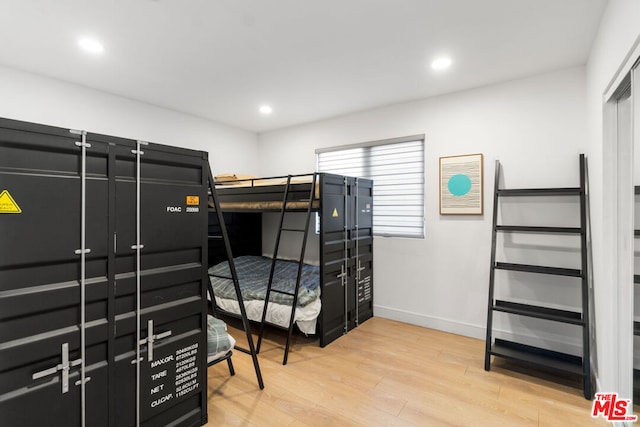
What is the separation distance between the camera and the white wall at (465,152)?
2859 millimetres

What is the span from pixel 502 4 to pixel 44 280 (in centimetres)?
291

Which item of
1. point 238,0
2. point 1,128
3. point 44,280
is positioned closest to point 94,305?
point 44,280

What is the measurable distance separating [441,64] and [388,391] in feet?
9.16

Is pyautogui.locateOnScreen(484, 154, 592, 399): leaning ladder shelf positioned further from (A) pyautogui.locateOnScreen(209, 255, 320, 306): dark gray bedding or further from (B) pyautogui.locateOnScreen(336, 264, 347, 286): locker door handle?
(A) pyautogui.locateOnScreen(209, 255, 320, 306): dark gray bedding

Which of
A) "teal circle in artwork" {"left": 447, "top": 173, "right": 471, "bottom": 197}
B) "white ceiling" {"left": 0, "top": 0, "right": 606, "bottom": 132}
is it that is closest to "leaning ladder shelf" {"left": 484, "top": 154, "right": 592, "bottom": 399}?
"teal circle in artwork" {"left": 447, "top": 173, "right": 471, "bottom": 197}

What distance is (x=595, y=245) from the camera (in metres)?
2.39

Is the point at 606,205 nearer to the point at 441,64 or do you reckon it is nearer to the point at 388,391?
the point at 441,64

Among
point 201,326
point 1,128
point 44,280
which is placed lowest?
point 201,326

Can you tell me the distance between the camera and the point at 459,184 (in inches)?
133

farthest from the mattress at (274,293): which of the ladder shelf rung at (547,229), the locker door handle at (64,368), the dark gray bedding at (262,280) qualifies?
the ladder shelf rung at (547,229)

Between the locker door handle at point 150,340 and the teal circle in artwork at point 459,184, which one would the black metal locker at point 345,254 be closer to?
the teal circle in artwork at point 459,184

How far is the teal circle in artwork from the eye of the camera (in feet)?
10.9

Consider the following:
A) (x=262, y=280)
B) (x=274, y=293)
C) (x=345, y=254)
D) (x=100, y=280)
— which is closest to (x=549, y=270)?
(x=345, y=254)

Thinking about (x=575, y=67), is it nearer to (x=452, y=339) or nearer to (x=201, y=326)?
(x=452, y=339)
